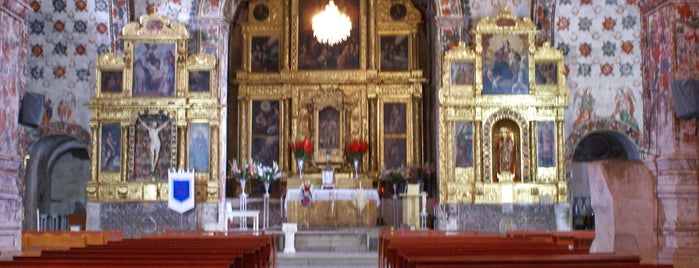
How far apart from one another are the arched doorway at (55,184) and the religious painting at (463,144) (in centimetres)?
1186

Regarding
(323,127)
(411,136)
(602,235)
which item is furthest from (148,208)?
(602,235)

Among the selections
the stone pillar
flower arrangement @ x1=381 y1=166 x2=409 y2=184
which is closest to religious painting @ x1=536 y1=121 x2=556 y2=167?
flower arrangement @ x1=381 y1=166 x2=409 y2=184

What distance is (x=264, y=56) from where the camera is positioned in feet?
88.3

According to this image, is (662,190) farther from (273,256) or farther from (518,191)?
(518,191)

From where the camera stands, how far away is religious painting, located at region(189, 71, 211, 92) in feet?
77.9

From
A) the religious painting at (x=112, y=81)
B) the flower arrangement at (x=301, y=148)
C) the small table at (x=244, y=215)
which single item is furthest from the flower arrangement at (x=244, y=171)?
the religious painting at (x=112, y=81)

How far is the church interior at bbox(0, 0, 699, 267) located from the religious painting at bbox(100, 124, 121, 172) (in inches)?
1.6

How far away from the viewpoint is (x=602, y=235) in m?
11.6

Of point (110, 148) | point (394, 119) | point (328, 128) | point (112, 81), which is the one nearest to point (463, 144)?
point (394, 119)

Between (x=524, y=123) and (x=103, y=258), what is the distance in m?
17.4

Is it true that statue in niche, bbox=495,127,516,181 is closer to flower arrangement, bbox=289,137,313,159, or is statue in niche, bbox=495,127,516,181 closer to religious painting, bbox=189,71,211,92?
flower arrangement, bbox=289,137,313,159

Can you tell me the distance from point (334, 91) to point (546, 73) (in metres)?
6.89

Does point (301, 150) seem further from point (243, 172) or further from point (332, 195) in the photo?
point (332, 195)

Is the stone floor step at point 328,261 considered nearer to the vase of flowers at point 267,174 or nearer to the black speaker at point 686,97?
the vase of flowers at point 267,174
